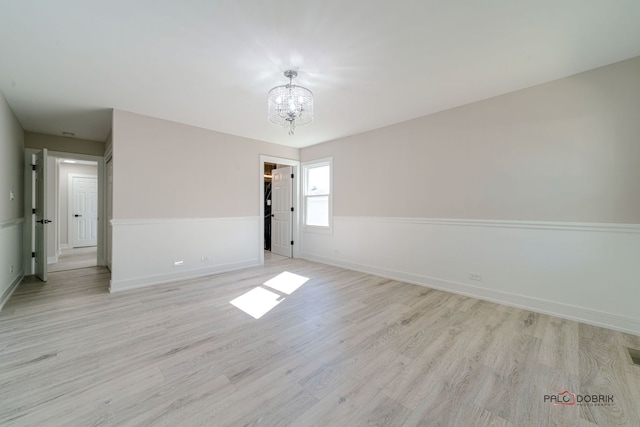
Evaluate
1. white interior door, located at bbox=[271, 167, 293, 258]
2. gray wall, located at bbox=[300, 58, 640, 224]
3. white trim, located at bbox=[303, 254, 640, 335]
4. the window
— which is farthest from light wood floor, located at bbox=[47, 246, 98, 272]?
gray wall, located at bbox=[300, 58, 640, 224]

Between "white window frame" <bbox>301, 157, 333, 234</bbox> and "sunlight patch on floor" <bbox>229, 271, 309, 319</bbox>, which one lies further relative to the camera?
"white window frame" <bbox>301, 157, 333, 234</bbox>

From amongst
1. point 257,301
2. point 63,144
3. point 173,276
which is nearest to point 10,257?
point 173,276

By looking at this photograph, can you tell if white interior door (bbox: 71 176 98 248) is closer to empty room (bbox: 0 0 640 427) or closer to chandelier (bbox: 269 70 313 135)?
empty room (bbox: 0 0 640 427)

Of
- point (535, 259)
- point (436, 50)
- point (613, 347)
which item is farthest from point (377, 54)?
point (613, 347)

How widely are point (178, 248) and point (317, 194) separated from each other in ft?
9.26

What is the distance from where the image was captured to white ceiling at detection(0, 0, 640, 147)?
178cm

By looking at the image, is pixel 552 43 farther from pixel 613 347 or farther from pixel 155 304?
pixel 155 304

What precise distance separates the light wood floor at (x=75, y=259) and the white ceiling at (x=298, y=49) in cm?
301

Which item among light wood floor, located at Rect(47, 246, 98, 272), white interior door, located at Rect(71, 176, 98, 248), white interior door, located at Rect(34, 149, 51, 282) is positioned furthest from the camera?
white interior door, located at Rect(71, 176, 98, 248)

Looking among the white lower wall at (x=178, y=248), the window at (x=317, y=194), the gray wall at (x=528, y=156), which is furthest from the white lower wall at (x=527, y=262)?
the white lower wall at (x=178, y=248)

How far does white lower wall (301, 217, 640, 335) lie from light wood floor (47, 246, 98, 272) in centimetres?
573

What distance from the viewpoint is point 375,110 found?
3.52 m

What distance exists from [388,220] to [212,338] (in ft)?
9.98

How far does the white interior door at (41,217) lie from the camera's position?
3908 millimetres
